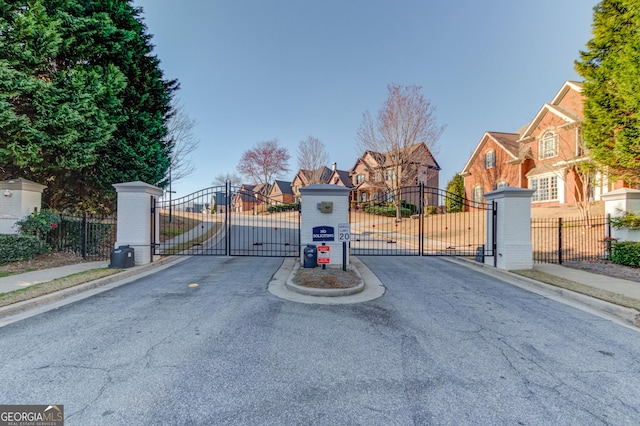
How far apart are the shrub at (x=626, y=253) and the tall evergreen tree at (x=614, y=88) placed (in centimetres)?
282

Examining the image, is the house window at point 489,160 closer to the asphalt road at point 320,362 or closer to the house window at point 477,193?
the house window at point 477,193

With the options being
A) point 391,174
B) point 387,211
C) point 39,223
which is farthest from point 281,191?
point 39,223

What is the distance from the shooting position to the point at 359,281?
23.8ft

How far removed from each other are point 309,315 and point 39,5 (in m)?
11.7

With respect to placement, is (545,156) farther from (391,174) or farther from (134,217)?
(134,217)

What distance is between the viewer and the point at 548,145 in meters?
24.6

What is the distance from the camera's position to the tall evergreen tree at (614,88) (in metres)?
9.66

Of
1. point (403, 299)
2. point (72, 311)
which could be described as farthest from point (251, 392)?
point (72, 311)

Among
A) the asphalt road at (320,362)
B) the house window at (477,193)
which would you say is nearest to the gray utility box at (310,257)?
the asphalt road at (320,362)

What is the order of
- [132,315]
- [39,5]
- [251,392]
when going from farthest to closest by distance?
[39,5]
[132,315]
[251,392]

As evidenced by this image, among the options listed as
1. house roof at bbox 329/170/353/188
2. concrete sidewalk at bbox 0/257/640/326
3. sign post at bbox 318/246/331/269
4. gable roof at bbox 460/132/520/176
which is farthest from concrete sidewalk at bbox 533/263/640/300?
house roof at bbox 329/170/353/188

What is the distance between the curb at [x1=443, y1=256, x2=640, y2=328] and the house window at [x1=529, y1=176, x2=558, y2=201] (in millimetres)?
18936

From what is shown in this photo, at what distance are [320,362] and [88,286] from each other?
6.51 m

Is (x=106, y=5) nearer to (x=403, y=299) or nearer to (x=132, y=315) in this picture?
(x=132, y=315)
